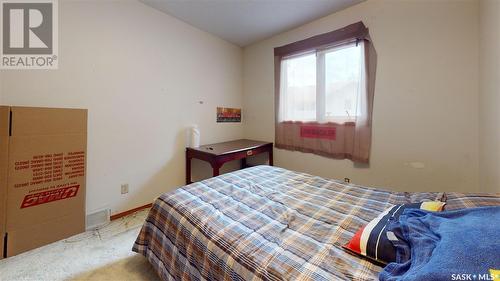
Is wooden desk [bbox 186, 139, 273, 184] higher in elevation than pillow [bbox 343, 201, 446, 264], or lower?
higher

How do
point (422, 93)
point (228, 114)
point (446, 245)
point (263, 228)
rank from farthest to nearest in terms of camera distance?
point (228, 114)
point (422, 93)
point (263, 228)
point (446, 245)

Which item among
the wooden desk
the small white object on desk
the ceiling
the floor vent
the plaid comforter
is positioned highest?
the ceiling

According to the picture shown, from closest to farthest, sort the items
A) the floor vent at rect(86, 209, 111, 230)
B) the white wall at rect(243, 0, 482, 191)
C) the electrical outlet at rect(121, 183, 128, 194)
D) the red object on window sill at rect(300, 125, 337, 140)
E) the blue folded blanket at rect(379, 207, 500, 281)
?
the blue folded blanket at rect(379, 207, 500, 281) < the white wall at rect(243, 0, 482, 191) < the floor vent at rect(86, 209, 111, 230) < the electrical outlet at rect(121, 183, 128, 194) < the red object on window sill at rect(300, 125, 337, 140)

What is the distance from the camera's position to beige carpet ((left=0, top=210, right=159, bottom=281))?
129 cm

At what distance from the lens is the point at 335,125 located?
2369 mm

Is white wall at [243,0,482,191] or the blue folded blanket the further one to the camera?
white wall at [243,0,482,191]

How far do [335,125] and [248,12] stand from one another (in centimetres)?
172

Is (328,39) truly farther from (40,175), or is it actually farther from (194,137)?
(40,175)

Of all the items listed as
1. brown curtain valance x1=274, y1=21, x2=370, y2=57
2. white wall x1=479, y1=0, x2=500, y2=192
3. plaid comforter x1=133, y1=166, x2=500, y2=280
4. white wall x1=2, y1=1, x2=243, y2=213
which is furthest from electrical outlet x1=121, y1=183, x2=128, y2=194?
white wall x1=479, y1=0, x2=500, y2=192

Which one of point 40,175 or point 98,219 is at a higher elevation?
point 40,175

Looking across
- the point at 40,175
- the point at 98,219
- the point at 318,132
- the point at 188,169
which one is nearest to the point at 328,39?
A: the point at 318,132

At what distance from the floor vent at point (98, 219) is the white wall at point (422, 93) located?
2677 millimetres

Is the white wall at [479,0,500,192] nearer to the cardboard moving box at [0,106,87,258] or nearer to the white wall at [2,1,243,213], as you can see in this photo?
the white wall at [2,1,243,213]

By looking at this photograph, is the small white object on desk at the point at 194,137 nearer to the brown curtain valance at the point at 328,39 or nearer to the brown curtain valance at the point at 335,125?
the brown curtain valance at the point at 335,125
